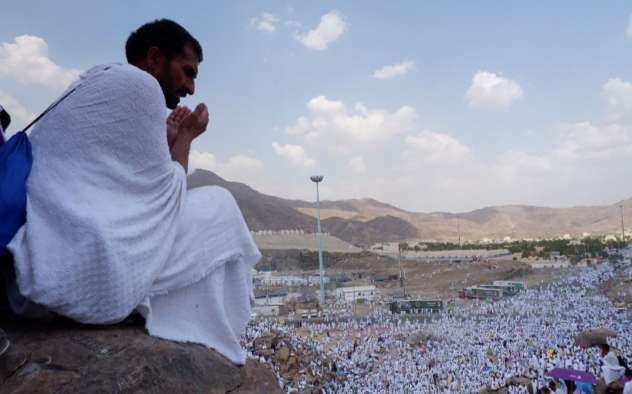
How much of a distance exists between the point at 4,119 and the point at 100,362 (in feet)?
2.50

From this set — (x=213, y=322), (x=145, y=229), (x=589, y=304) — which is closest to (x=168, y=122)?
(x=145, y=229)

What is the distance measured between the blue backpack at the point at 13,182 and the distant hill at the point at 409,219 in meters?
50.7

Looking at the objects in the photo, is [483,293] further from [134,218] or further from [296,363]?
[134,218]

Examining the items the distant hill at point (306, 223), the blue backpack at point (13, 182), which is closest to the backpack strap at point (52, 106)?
the blue backpack at point (13, 182)

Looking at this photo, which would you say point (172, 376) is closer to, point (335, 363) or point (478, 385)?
point (478, 385)

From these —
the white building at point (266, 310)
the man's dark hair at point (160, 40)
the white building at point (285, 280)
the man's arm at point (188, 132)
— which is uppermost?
the man's dark hair at point (160, 40)

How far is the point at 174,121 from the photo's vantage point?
1.73 meters

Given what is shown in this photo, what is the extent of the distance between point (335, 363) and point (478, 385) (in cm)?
388

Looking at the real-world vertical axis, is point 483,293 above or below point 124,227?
below

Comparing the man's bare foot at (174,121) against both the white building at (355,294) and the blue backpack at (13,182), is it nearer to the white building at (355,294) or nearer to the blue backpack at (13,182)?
the blue backpack at (13,182)

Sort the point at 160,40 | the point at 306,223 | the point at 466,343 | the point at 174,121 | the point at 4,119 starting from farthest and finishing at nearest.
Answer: the point at 306,223, the point at 466,343, the point at 174,121, the point at 160,40, the point at 4,119

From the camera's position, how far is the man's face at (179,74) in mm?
1619

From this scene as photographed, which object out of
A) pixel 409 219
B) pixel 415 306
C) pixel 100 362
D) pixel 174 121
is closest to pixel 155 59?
pixel 174 121

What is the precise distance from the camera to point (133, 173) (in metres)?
1.36
